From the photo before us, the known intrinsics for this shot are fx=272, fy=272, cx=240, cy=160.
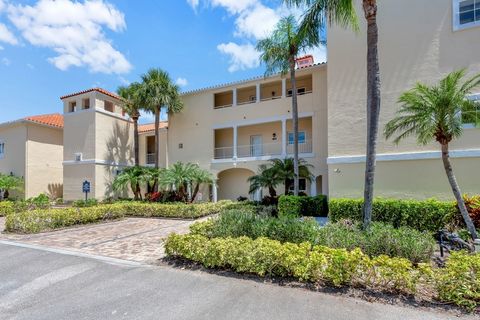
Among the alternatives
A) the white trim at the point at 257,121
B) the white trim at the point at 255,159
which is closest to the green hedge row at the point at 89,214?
the white trim at the point at 255,159

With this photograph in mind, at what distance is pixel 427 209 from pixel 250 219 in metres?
7.09

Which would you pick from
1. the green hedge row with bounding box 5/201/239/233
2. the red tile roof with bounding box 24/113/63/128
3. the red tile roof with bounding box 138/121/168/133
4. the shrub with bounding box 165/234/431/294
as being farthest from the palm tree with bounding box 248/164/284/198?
the red tile roof with bounding box 24/113/63/128

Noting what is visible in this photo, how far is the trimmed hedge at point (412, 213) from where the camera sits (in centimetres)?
998

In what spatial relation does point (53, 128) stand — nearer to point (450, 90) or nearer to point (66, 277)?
point (66, 277)

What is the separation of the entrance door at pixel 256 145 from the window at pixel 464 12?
1357cm

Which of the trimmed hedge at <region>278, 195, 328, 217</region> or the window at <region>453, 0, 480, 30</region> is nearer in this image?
the window at <region>453, 0, 480, 30</region>

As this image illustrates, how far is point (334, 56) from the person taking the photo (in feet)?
45.8

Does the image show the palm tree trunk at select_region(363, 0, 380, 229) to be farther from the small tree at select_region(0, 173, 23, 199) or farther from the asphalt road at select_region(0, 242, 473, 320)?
the small tree at select_region(0, 173, 23, 199)

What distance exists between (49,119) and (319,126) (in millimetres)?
24849

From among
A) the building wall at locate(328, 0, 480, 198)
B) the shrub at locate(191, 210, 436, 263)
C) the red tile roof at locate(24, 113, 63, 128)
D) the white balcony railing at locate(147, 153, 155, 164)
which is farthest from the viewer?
the white balcony railing at locate(147, 153, 155, 164)

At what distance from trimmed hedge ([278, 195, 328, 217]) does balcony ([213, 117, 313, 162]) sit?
4558mm

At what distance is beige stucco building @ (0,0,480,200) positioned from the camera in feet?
38.7


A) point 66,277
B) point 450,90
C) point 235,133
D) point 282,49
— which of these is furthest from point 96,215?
point 450,90

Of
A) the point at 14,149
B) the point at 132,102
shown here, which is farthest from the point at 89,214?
the point at 14,149
